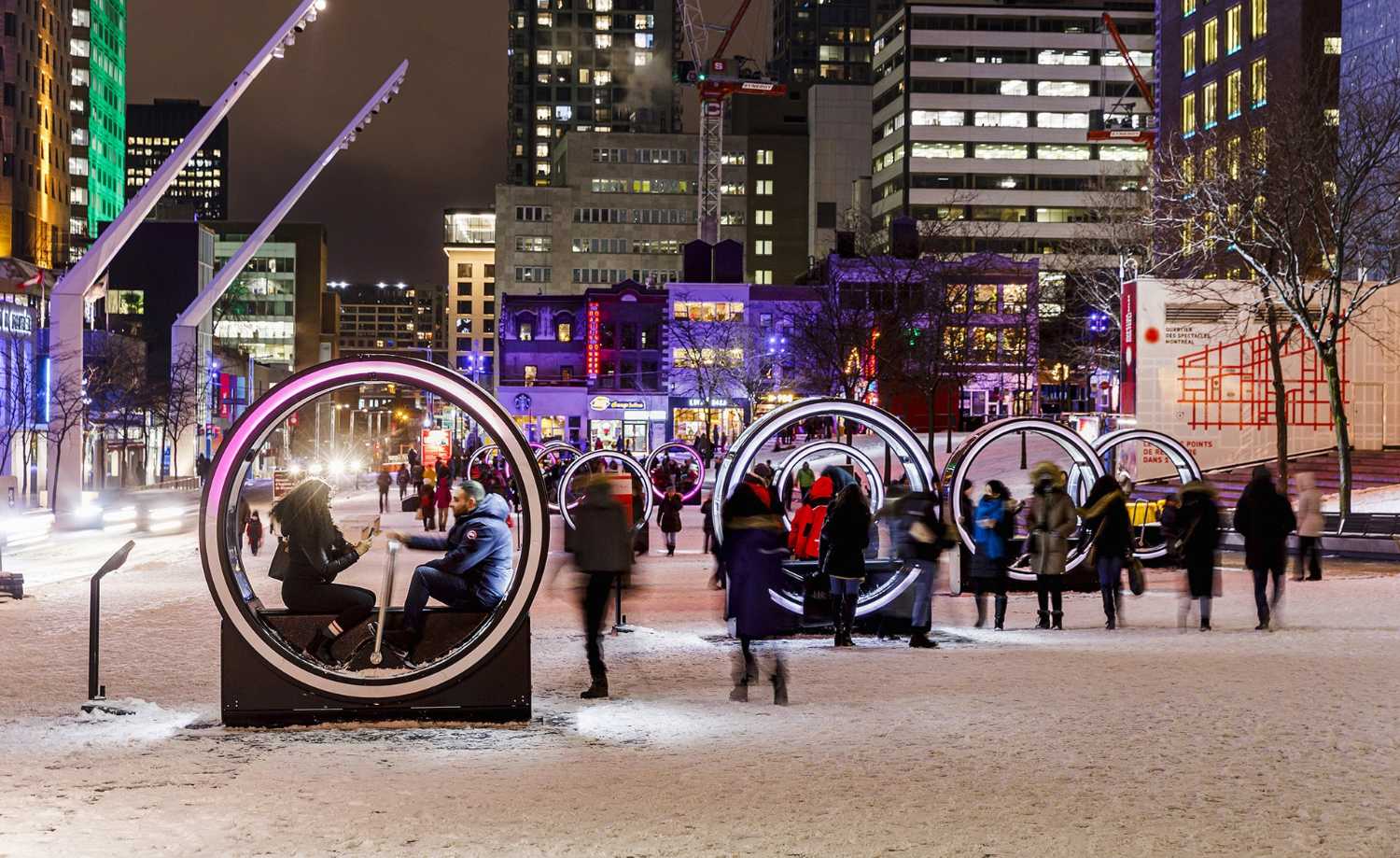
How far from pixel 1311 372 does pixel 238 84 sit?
30753 millimetres

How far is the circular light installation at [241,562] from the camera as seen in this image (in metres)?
10.7

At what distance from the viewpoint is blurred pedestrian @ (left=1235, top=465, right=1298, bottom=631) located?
16656 millimetres

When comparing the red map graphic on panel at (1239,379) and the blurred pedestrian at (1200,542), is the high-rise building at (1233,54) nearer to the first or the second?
the red map graphic on panel at (1239,379)

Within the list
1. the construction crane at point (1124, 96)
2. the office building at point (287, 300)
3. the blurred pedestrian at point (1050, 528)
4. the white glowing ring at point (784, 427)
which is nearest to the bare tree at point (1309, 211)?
the blurred pedestrian at point (1050, 528)

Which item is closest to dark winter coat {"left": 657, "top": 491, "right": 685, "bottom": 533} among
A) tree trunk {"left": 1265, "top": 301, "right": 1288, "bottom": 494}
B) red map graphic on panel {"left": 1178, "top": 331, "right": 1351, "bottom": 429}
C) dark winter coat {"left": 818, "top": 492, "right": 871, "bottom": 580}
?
tree trunk {"left": 1265, "top": 301, "right": 1288, "bottom": 494}

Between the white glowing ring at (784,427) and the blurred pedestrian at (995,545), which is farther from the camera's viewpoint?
the white glowing ring at (784,427)

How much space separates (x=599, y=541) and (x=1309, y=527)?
1504 centimetres

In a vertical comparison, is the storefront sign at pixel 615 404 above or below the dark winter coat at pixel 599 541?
above

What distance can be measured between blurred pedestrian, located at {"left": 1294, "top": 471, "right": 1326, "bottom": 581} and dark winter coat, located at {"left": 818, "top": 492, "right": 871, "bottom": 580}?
1053 centimetres

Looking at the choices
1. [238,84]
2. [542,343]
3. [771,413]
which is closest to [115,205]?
[542,343]

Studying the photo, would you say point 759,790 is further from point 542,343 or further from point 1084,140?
point 1084,140

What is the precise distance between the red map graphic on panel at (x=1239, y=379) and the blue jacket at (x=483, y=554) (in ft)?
93.7

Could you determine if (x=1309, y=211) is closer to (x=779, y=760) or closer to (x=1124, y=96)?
(x=779, y=760)

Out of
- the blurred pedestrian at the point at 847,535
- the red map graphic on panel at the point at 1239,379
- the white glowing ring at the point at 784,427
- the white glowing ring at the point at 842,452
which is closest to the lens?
the blurred pedestrian at the point at 847,535
